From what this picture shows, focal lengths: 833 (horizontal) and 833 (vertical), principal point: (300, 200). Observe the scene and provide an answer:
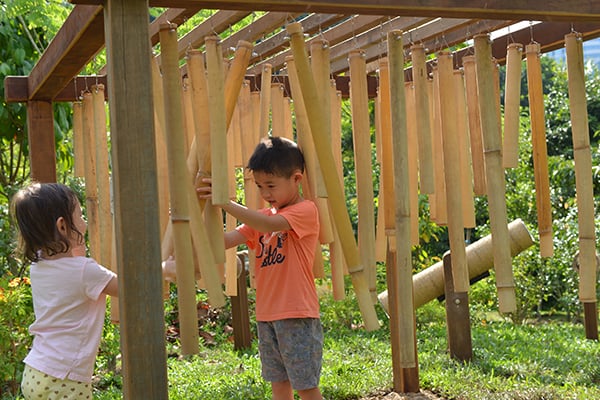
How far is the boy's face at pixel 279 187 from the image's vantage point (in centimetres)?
380

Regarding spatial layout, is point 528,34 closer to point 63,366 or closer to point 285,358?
point 285,358

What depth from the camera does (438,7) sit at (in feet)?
10.9

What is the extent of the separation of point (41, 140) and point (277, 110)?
173 centimetres

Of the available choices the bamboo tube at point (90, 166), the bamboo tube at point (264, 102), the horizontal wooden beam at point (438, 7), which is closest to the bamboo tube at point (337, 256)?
the bamboo tube at point (264, 102)

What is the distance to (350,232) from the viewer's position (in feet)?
11.8

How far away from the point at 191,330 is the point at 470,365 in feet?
12.5

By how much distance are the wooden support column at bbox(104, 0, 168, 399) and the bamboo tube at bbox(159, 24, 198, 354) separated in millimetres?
180

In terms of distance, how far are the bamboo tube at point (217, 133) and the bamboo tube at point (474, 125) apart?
1570 millimetres

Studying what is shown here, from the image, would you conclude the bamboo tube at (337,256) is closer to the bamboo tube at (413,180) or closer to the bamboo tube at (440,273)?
the bamboo tube at (413,180)

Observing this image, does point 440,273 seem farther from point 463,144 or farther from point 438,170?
point 463,144

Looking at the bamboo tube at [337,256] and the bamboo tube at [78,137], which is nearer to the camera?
the bamboo tube at [337,256]

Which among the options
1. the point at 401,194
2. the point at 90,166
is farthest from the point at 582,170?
the point at 90,166

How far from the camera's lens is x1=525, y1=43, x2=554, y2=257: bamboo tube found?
161 inches

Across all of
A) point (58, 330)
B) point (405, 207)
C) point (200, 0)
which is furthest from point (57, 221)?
point (405, 207)
